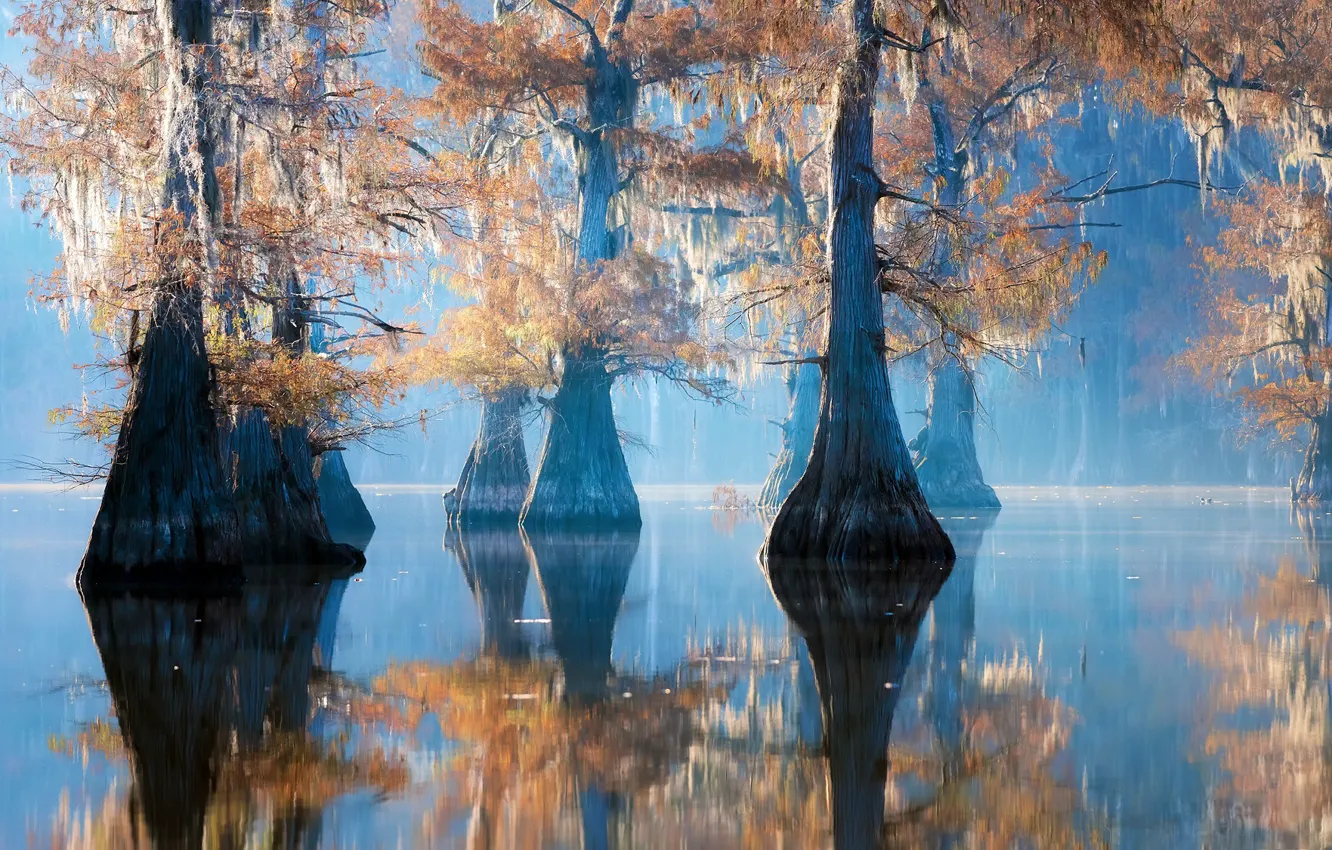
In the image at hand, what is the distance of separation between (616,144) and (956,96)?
811 centimetres

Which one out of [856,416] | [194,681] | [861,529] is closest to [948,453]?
[856,416]

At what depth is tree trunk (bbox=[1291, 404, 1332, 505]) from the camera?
100 feet

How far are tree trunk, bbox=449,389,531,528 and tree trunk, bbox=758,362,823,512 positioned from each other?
22.0 feet

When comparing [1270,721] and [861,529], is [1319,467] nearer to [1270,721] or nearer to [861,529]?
[861,529]

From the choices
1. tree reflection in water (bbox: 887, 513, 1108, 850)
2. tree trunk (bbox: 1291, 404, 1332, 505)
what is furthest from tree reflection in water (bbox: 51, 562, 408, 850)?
tree trunk (bbox: 1291, 404, 1332, 505)

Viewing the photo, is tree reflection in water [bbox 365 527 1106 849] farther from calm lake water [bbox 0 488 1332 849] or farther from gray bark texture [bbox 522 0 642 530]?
gray bark texture [bbox 522 0 642 530]

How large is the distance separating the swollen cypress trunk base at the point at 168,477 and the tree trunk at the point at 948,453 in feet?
70.2

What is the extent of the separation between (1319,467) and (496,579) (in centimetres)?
2325

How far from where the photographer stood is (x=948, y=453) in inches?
1241

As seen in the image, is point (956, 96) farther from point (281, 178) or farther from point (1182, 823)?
point (1182, 823)

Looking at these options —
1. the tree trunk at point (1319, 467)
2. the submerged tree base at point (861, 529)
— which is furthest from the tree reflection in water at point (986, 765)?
the tree trunk at point (1319, 467)

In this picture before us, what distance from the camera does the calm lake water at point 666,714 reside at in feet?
14.2

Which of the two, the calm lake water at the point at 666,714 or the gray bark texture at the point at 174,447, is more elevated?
the gray bark texture at the point at 174,447

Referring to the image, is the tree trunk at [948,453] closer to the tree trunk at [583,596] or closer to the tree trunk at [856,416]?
the tree trunk at [583,596]
